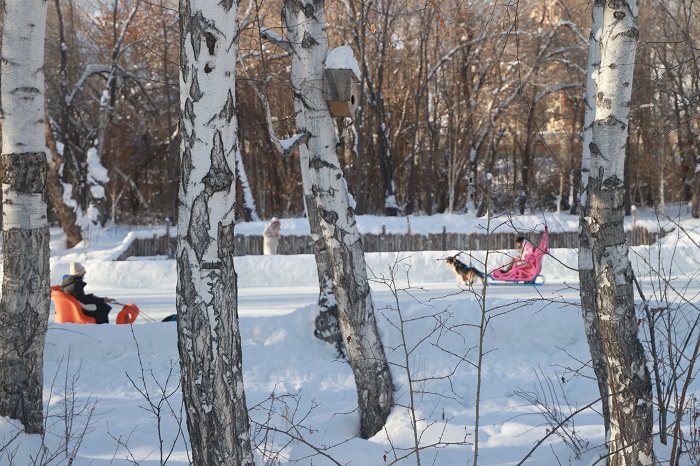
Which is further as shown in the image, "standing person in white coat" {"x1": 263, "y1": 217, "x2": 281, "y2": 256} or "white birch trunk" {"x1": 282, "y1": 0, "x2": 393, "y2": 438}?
"standing person in white coat" {"x1": 263, "y1": 217, "x2": 281, "y2": 256}

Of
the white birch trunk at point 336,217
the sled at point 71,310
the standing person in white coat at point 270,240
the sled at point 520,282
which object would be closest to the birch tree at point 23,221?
the white birch trunk at point 336,217

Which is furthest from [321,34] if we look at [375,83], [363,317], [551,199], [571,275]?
[551,199]

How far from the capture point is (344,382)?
8000 millimetres

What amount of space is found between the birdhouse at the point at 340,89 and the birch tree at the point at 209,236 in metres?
1.90

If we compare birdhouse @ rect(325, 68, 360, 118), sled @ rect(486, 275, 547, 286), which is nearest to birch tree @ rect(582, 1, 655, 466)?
birdhouse @ rect(325, 68, 360, 118)

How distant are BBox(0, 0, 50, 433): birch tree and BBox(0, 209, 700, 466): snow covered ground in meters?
0.20

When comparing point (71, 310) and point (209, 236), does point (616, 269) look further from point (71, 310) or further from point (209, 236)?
point (71, 310)

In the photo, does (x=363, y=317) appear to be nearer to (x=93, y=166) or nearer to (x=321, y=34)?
(x=321, y=34)

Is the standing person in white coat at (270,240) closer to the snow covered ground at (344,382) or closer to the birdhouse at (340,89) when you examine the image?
the snow covered ground at (344,382)

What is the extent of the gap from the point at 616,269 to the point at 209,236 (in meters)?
1.98

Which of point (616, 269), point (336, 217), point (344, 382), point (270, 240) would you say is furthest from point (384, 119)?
point (616, 269)

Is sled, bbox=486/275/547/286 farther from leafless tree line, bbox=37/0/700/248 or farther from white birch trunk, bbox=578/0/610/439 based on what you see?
leafless tree line, bbox=37/0/700/248

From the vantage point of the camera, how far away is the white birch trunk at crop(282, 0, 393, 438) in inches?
216

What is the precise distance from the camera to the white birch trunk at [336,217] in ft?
18.0
